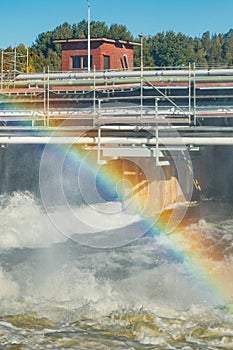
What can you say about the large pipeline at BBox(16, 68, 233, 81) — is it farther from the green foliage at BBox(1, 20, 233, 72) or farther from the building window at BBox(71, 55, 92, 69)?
the green foliage at BBox(1, 20, 233, 72)

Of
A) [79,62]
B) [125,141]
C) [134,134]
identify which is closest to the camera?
[125,141]

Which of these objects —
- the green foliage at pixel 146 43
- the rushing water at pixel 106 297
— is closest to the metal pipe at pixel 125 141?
the rushing water at pixel 106 297

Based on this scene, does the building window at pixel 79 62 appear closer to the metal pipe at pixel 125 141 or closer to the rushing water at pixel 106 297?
the metal pipe at pixel 125 141

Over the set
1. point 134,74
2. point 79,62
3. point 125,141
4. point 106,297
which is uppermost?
point 79,62

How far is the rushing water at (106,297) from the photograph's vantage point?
1227 cm

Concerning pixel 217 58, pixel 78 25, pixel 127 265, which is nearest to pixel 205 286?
pixel 127 265

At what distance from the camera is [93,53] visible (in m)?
40.9

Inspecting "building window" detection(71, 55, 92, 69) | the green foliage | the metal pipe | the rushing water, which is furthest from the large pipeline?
the green foliage

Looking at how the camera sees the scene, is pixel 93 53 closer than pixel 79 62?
Yes

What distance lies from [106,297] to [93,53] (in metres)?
28.1

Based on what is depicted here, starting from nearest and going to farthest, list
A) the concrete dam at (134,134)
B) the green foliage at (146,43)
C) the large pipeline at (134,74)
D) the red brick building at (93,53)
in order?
the concrete dam at (134,134) < the large pipeline at (134,74) < the red brick building at (93,53) < the green foliage at (146,43)

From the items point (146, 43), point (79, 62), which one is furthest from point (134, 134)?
point (146, 43)

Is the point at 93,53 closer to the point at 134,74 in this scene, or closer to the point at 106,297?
the point at 134,74

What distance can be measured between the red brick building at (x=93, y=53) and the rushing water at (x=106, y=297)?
2044 cm
